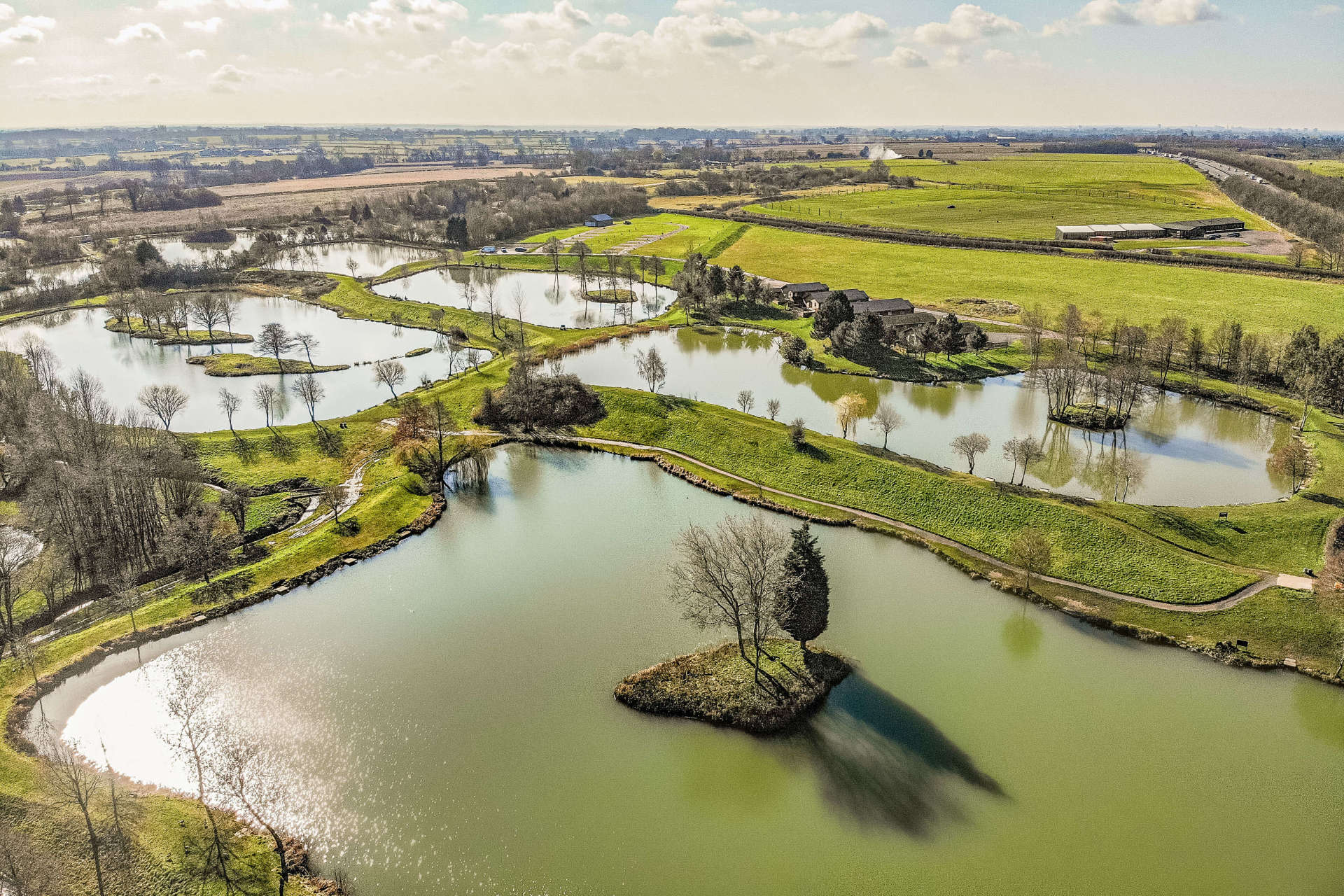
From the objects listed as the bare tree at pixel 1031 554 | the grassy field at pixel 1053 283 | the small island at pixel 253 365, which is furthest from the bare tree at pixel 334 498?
the grassy field at pixel 1053 283

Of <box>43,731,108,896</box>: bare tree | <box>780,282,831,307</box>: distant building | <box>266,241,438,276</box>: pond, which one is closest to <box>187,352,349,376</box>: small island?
<box>266,241,438,276</box>: pond

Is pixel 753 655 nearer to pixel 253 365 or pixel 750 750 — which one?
pixel 750 750

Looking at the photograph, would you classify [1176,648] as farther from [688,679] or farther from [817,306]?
[817,306]

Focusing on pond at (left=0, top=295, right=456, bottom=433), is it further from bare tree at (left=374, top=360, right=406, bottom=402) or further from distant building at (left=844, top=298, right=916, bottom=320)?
distant building at (left=844, top=298, right=916, bottom=320)

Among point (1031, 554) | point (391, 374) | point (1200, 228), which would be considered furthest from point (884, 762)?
point (1200, 228)

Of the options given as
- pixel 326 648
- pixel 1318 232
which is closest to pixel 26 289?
pixel 326 648
